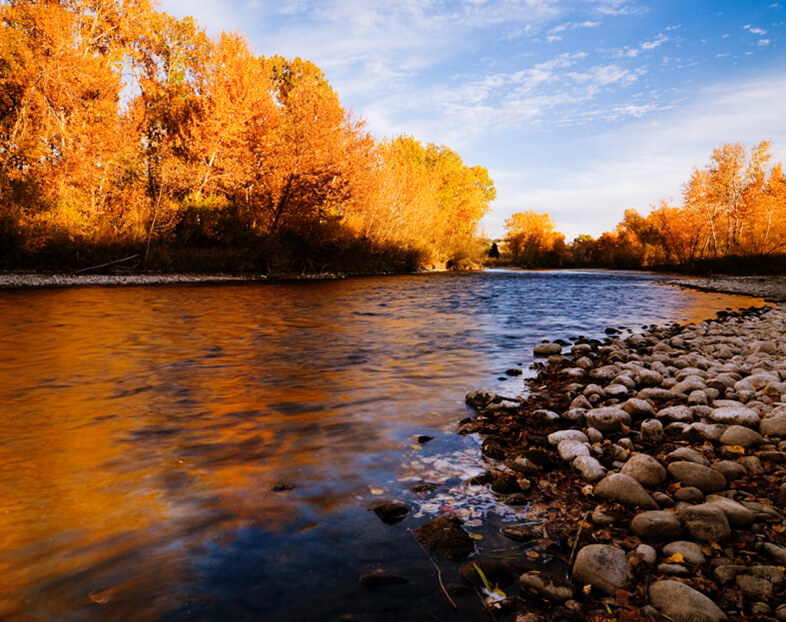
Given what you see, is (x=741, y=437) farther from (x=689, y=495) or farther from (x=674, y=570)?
(x=674, y=570)

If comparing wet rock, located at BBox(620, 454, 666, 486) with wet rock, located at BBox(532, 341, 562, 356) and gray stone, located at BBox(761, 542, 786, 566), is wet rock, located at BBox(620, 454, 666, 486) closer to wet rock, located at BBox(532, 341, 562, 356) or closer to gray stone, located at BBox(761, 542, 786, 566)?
gray stone, located at BBox(761, 542, 786, 566)

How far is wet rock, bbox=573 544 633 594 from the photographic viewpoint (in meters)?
2.72

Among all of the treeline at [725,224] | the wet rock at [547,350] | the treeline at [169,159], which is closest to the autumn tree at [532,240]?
the treeline at [725,224]

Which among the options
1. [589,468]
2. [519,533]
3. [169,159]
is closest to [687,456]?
[589,468]

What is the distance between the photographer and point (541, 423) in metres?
5.42

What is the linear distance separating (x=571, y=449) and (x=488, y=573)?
77.2 inches

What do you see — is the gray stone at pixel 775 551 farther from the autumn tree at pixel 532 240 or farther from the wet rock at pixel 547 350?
the autumn tree at pixel 532 240

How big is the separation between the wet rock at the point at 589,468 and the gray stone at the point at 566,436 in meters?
0.46

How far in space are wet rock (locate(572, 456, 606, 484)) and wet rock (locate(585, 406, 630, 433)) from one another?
95cm

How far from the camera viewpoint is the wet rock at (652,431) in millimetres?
4844

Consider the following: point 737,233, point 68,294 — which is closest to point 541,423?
point 68,294

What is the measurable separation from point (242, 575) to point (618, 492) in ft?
8.86

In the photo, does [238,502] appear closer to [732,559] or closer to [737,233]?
[732,559]

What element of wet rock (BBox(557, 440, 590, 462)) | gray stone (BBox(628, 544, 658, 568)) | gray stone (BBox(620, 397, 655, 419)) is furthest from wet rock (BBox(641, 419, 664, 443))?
gray stone (BBox(628, 544, 658, 568))
